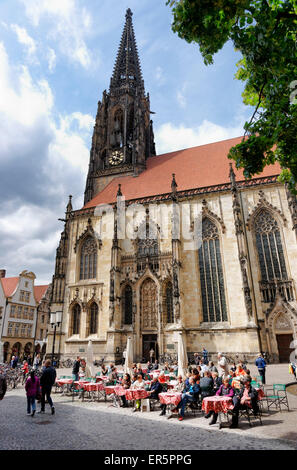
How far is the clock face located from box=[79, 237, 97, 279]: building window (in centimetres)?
1071

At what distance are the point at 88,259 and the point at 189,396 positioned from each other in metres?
19.7

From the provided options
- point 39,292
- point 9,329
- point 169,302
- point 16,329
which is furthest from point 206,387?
point 39,292

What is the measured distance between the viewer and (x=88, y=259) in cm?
2642

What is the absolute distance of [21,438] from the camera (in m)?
5.54

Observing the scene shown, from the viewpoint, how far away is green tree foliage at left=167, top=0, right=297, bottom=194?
5223mm

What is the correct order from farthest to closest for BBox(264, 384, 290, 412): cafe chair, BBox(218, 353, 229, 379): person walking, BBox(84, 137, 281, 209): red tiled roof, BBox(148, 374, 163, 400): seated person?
BBox(84, 137, 281, 209): red tiled roof
BBox(218, 353, 229, 379): person walking
BBox(148, 374, 163, 400): seated person
BBox(264, 384, 290, 412): cafe chair

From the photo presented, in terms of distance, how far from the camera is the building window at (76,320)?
2473cm

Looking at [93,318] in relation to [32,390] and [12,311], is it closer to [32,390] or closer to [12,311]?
[32,390]

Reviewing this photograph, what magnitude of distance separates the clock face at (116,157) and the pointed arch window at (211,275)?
14.4m

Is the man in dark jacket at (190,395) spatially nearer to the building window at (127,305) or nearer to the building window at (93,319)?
the building window at (127,305)

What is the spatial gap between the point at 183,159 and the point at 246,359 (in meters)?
19.9

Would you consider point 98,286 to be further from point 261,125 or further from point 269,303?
point 261,125

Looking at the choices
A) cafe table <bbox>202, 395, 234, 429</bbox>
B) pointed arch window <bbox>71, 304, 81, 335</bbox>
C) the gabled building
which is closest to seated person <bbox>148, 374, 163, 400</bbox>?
cafe table <bbox>202, 395, 234, 429</bbox>

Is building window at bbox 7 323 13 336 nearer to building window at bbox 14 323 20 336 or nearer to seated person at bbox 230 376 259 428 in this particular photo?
building window at bbox 14 323 20 336
